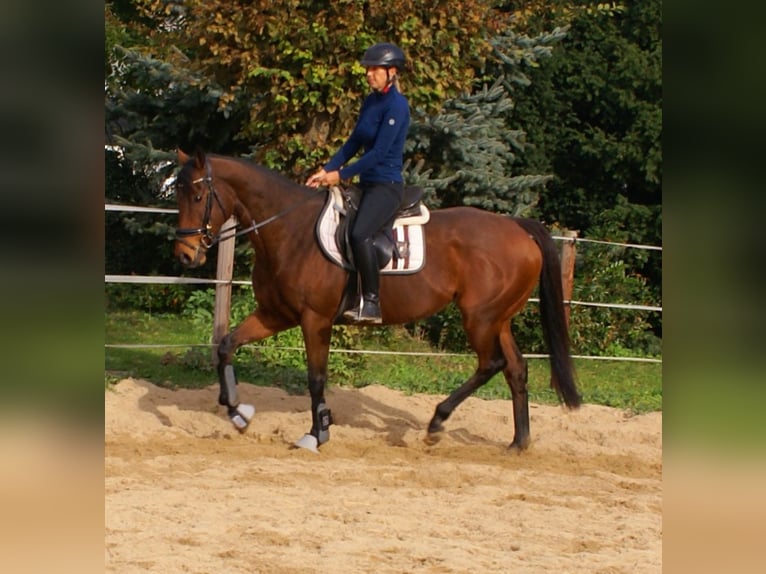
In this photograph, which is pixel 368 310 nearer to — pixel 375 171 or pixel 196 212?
pixel 375 171

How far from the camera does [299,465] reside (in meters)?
7.01

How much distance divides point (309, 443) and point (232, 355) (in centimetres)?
91

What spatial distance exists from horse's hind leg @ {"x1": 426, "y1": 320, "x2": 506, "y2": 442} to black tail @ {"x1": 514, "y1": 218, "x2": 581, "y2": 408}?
0.41m

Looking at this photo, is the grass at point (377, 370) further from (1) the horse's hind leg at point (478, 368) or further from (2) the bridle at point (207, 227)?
(2) the bridle at point (207, 227)

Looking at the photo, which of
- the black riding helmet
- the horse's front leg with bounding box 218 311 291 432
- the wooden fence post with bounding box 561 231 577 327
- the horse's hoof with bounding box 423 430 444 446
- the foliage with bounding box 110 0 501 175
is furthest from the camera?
the wooden fence post with bounding box 561 231 577 327

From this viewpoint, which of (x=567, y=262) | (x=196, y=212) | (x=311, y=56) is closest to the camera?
(x=196, y=212)

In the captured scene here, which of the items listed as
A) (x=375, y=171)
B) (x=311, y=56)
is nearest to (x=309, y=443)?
(x=375, y=171)

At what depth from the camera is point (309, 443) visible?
7.43m

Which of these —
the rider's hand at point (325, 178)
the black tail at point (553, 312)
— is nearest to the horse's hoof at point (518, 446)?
the black tail at point (553, 312)

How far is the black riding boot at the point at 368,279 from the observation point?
7379 millimetres

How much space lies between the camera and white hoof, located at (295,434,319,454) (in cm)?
742

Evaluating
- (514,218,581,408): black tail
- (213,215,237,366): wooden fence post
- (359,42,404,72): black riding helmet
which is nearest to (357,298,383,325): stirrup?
(514,218,581,408): black tail

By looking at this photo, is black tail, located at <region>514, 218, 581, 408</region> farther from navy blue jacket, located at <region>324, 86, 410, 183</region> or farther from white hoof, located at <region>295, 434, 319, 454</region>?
white hoof, located at <region>295, 434, 319, 454</region>
